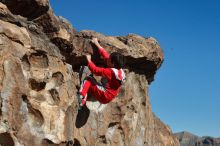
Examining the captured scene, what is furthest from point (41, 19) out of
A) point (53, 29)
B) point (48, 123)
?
point (48, 123)

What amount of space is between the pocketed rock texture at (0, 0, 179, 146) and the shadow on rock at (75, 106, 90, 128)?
0.13 ft

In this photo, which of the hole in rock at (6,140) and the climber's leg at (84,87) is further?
the climber's leg at (84,87)

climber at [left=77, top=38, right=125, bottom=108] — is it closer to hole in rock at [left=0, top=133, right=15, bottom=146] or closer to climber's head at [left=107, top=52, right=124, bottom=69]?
climber's head at [left=107, top=52, right=124, bottom=69]

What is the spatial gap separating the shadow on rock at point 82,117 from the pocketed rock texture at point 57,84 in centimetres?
4

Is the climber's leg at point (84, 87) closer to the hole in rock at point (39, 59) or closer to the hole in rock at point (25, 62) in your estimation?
the hole in rock at point (39, 59)

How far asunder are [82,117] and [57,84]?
2938 millimetres

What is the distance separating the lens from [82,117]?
16375mm

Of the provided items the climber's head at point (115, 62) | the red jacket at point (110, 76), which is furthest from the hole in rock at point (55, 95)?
the climber's head at point (115, 62)

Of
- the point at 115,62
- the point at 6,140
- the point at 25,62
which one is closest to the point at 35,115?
the point at 6,140

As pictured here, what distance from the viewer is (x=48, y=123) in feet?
42.6

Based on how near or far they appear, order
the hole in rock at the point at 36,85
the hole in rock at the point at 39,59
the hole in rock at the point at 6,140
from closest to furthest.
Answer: the hole in rock at the point at 6,140 → the hole in rock at the point at 36,85 → the hole in rock at the point at 39,59

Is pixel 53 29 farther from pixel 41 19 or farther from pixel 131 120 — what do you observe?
pixel 131 120

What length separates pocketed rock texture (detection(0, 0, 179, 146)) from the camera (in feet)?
39.0

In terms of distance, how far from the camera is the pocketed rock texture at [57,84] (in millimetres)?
11875
